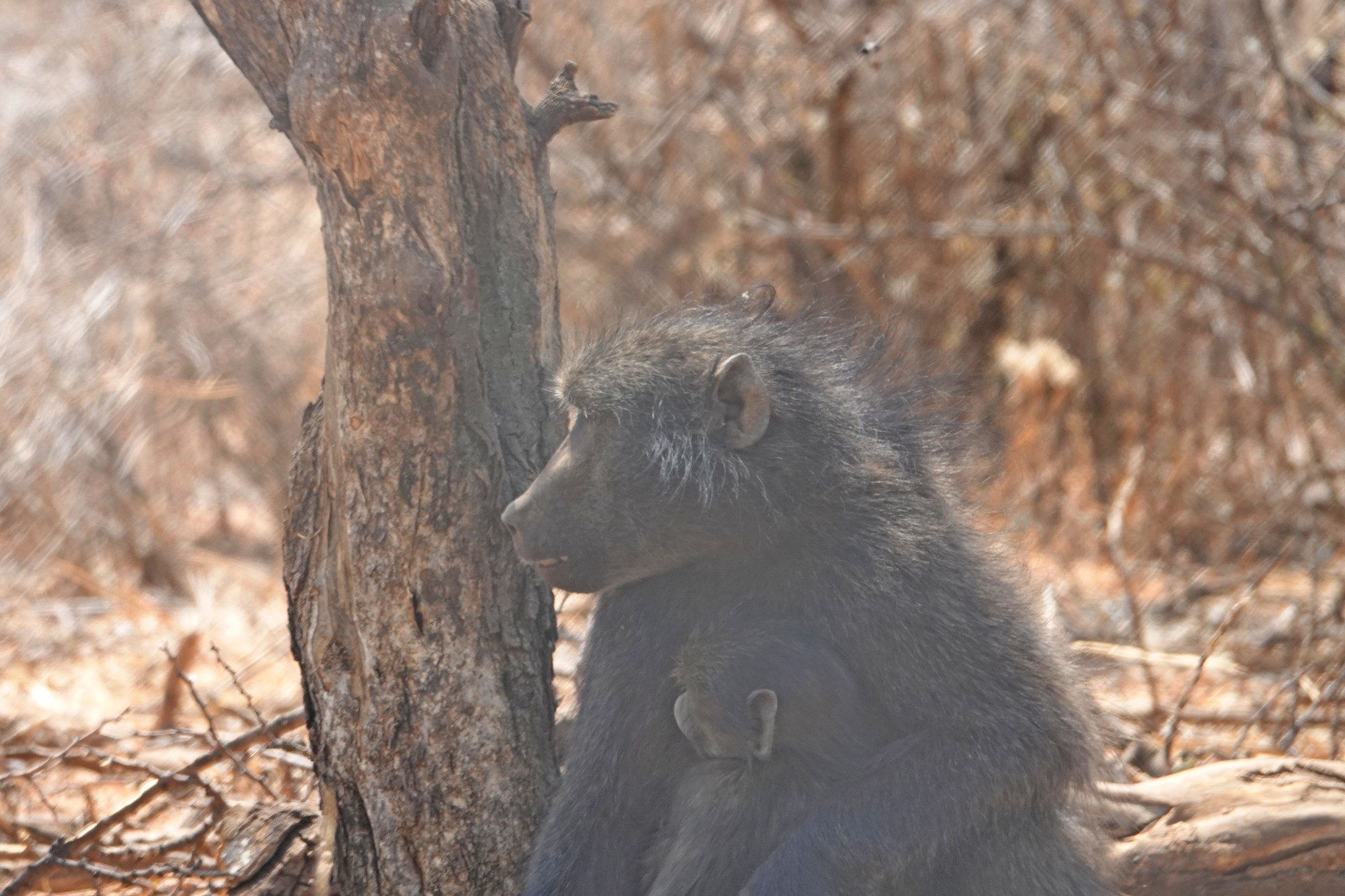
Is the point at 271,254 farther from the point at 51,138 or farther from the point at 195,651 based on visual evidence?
the point at 195,651

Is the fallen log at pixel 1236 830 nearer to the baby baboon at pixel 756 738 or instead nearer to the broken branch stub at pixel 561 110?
the baby baboon at pixel 756 738

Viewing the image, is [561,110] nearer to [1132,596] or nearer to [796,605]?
[796,605]

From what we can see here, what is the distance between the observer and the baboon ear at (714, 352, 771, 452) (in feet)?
7.51

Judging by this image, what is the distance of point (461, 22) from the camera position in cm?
247

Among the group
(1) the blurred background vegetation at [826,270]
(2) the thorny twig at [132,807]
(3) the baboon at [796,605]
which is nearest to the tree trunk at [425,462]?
(3) the baboon at [796,605]

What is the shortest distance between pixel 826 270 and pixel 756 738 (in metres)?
4.25

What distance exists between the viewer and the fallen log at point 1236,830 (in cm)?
265

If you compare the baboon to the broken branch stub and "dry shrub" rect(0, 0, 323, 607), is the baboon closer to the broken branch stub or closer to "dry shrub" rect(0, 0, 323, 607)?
the broken branch stub

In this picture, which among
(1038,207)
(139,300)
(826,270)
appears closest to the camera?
(826,270)

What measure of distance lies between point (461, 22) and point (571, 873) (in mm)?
1624

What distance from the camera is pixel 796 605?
2.26m

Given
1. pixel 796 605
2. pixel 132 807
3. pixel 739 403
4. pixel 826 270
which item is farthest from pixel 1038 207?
pixel 132 807

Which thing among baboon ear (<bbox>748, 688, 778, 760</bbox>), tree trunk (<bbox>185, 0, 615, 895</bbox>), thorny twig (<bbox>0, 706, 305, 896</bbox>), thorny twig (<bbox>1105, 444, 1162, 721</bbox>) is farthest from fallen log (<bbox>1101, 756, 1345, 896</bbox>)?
thorny twig (<bbox>0, 706, 305, 896</bbox>)

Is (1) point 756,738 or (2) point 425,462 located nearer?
(1) point 756,738
